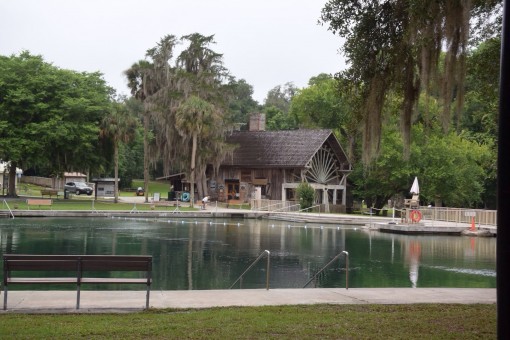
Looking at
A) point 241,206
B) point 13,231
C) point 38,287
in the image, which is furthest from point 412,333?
point 241,206

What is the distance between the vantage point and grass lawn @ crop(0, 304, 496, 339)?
6852mm

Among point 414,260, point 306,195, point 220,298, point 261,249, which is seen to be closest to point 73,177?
point 306,195

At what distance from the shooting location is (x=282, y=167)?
163 feet

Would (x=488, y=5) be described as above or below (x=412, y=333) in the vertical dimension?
above

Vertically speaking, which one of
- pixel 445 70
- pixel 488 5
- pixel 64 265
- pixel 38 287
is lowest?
pixel 38 287

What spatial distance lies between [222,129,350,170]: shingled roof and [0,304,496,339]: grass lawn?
40365 mm

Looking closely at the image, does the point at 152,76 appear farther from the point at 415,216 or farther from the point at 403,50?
the point at 403,50

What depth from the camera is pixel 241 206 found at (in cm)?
4947

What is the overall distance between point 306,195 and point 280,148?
7.45m

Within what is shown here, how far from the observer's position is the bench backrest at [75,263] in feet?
28.9

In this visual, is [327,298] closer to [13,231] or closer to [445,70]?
[445,70]

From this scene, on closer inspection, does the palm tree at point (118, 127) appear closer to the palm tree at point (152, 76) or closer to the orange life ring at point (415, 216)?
the palm tree at point (152, 76)

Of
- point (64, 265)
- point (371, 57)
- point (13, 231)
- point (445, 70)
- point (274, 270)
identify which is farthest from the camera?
point (13, 231)

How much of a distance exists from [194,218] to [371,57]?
94.0 feet
